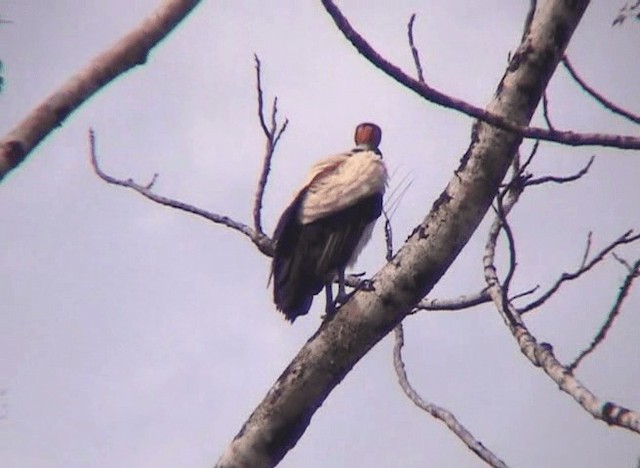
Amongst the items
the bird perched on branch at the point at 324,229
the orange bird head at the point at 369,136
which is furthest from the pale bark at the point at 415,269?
the orange bird head at the point at 369,136

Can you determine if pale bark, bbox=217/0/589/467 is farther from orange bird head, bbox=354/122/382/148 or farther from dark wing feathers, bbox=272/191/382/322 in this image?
orange bird head, bbox=354/122/382/148

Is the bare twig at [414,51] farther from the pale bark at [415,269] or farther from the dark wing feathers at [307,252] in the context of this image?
the dark wing feathers at [307,252]

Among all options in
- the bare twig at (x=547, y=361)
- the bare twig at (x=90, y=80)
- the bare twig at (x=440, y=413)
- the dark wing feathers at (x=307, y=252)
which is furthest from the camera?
the dark wing feathers at (x=307, y=252)

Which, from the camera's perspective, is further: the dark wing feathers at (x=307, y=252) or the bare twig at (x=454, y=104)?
the dark wing feathers at (x=307, y=252)

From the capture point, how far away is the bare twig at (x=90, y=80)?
2.16 m

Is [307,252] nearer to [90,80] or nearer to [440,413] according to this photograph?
[440,413]

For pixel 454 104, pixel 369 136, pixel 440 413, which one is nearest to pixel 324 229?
pixel 369 136

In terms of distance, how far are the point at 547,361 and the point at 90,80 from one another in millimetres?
2046

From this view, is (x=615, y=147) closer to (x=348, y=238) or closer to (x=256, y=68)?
(x=256, y=68)

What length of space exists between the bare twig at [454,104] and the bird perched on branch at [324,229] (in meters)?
3.14

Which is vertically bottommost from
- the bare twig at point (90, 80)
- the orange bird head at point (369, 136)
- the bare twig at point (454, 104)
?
the bare twig at point (90, 80)

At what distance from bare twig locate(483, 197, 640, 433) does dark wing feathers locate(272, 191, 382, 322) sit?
4.80ft

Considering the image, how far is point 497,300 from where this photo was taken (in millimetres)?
4305

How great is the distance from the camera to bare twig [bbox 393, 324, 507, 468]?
379 cm
